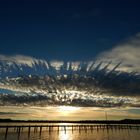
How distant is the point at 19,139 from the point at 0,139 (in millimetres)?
6785

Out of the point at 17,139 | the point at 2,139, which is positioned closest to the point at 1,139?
the point at 2,139

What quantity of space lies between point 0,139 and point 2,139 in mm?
529

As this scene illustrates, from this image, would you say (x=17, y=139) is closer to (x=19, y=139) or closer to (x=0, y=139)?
(x=19, y=139)

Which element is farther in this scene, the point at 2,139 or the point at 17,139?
the point at 17,139

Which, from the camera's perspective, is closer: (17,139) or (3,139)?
(3,139)

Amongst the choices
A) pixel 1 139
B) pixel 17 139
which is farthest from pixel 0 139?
pixel 17 139

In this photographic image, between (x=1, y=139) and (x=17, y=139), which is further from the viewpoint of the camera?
(x=17, y=139)

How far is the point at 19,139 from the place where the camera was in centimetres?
7794

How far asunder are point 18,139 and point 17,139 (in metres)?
0.31

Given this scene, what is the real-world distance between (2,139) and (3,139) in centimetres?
38

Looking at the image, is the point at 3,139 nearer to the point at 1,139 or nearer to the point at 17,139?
the point at 1,139

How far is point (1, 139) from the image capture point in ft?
238

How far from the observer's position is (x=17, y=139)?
78000mm

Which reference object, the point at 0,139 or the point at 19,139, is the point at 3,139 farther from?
the point at 19,139
